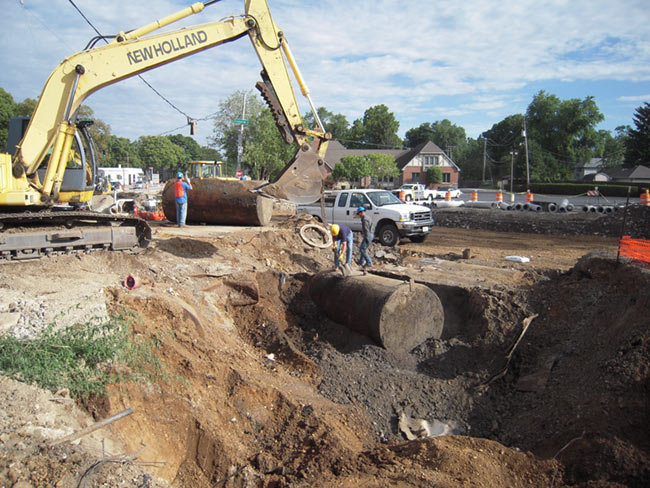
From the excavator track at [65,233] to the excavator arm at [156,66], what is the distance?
548 mm

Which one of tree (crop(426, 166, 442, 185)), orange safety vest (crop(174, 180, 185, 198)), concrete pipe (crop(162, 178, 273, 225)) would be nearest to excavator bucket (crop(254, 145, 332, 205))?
concrete pipe (crop(162, 178, 273, 225))

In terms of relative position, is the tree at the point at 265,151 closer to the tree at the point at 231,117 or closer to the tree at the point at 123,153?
the tree at the point at 231,117

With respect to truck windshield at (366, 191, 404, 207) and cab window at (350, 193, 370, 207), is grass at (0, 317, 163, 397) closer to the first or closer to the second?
cab window at (350, 193, 370, 207)

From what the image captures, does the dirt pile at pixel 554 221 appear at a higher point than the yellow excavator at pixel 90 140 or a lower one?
lower

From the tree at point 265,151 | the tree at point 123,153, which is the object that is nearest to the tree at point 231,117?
the tree at point 265,151

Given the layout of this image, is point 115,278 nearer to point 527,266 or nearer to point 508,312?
point 508,312

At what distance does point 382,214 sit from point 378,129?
68819 mm

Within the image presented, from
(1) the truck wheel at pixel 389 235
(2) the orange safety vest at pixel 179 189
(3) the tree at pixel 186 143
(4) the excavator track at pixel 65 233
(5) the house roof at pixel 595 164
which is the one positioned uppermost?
(3) the tree at pixel 186 143

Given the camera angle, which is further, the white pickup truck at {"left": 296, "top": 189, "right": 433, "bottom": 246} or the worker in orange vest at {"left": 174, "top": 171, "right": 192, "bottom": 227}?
the white pickup truck at {"left": 296, "top": 189, "right": 433, "bottom": 246}

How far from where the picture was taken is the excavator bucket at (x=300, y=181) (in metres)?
8.86

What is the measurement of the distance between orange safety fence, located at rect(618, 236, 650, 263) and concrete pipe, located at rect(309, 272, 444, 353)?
4126mm

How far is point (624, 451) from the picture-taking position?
4.49 m

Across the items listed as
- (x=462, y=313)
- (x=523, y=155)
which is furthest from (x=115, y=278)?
(x=523, y=155)

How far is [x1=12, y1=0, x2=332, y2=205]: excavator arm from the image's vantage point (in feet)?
26.1
